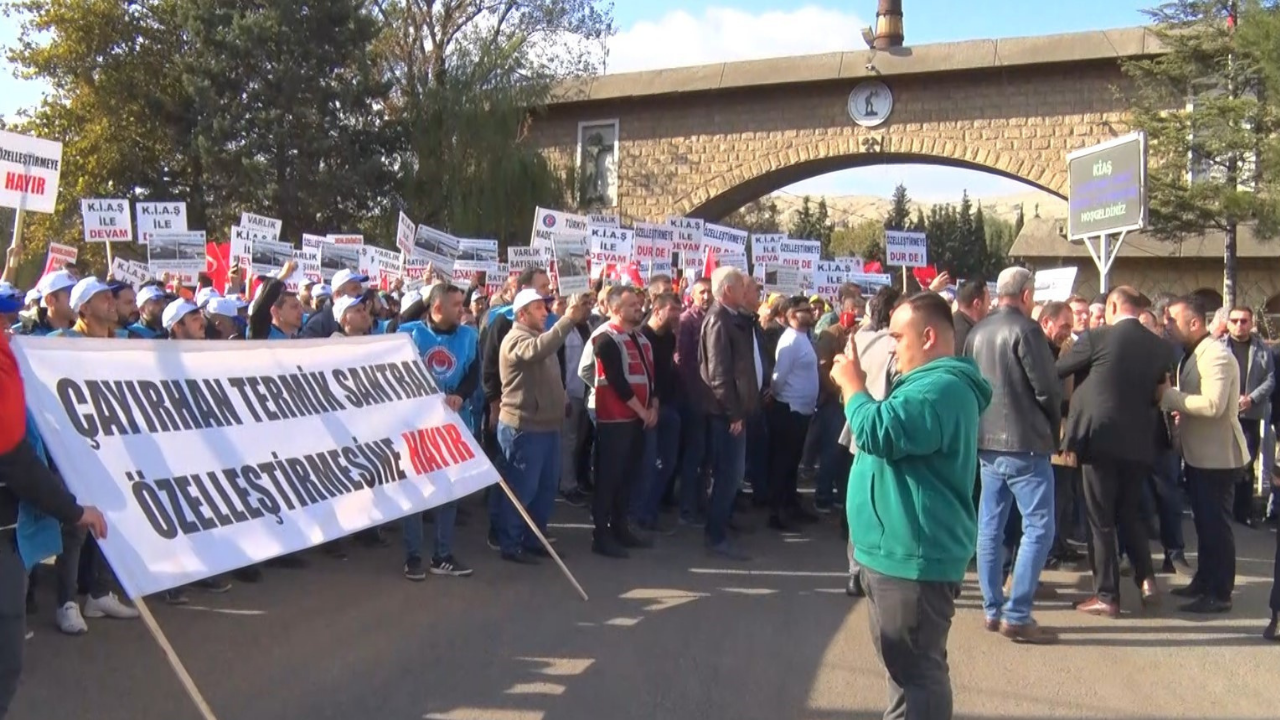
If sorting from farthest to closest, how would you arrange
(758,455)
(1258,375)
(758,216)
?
1. (758,216)
2. (758,455)
3. (1258,375)

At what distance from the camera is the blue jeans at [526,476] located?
7828 mm

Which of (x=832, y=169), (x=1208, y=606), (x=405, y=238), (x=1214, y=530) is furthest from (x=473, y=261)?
(x=832, y=169)

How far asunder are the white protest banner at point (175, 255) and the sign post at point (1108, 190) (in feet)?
35.6

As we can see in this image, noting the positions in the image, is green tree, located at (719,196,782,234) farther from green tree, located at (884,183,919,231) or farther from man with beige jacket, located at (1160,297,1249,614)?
man with beige jacket, located at (1160,297,1249,614)

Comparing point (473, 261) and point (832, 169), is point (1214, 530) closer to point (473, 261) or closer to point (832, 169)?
point (473, 261)

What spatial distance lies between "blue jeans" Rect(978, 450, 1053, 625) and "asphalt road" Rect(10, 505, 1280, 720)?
301 mm

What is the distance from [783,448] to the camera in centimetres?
955

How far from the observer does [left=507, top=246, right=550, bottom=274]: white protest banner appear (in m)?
14.9

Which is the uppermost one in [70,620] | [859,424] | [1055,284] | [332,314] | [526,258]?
[526,258]

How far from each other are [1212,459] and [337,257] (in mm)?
11691

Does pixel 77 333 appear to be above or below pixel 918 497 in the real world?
above

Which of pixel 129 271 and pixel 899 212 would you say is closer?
pixel 129 271

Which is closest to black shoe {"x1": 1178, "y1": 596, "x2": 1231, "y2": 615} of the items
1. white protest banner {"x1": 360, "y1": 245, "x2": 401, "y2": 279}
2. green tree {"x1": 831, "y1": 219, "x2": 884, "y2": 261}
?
white protest banner {"x1": 360, "y1": 245, "x2": 401, "y2": 279}

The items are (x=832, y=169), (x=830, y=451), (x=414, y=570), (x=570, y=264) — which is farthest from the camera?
(x=832, y=169)
